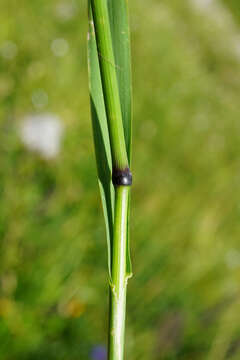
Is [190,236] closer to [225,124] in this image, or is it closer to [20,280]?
[20,280]

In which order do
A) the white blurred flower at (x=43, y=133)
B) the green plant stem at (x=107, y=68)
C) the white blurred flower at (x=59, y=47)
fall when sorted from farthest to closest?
the white blurred flower at (x=59, y=47) < the white blurred flower at (x=43, y=133) < the green plant stem at (x=107, y=68)

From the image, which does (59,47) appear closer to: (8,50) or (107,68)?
(8,50)

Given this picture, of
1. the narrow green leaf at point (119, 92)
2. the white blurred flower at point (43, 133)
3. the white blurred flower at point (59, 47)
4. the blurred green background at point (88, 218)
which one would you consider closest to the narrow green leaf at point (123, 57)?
the narrow green leaf at point (119, 92)

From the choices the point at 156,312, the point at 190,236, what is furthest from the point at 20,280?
the point at 190,236

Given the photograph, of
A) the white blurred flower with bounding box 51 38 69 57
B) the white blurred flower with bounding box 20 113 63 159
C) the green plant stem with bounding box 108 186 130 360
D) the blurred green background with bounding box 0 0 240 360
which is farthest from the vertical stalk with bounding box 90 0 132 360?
the white blurred flower with bounding box 51 38 69 57

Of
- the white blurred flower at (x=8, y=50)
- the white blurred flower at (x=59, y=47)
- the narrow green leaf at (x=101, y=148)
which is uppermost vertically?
the white blurred flower at (x=59, y=47)

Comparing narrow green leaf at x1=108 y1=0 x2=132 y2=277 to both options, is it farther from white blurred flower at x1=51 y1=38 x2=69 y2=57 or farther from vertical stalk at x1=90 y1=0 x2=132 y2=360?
white blurred flower at x1=51 y1=38 x2=69 y2=57

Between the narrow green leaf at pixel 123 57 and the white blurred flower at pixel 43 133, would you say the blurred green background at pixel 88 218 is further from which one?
the narrow green leaf at pixel 123 57
